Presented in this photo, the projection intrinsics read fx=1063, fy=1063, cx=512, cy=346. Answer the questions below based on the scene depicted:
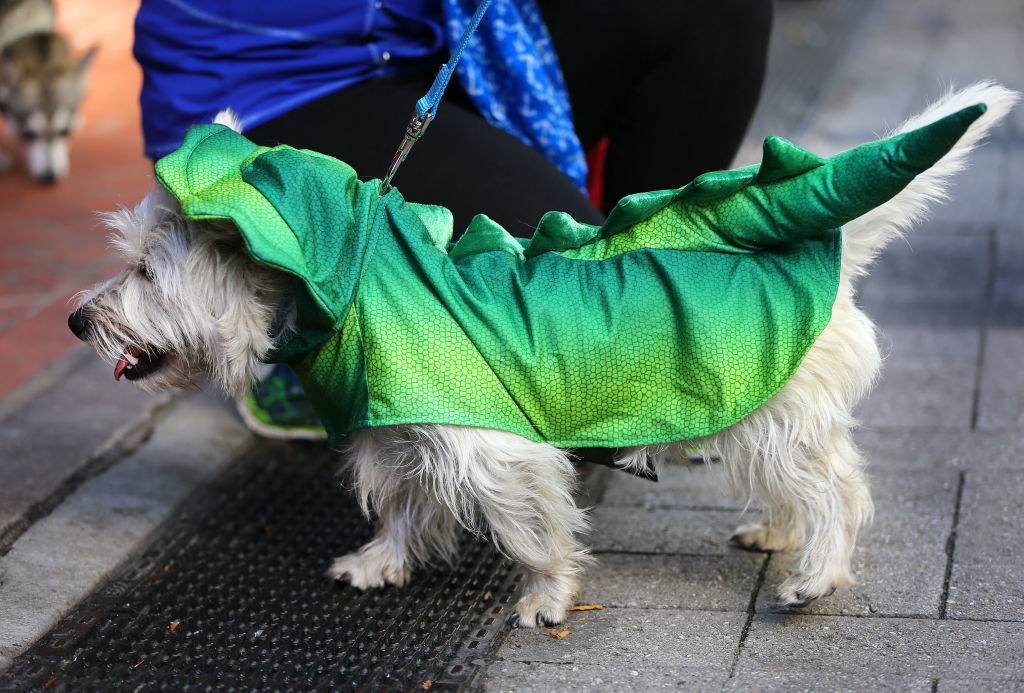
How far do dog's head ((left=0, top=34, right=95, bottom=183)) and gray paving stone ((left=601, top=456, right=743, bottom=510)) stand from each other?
4.71 metres

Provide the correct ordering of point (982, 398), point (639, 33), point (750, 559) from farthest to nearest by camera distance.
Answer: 1. point (982, 398)
2. point (639, 33)
3. point (750, 559)

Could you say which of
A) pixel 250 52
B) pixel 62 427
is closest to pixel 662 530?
pixel 250 52

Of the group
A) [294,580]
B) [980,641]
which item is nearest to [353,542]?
[294,580]

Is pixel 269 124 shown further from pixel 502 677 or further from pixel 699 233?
pixel 502 677

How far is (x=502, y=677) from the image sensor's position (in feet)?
7.68

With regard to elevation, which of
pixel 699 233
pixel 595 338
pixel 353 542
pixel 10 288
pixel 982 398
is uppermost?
pixel 699 233

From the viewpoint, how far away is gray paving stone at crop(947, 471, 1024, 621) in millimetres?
2428

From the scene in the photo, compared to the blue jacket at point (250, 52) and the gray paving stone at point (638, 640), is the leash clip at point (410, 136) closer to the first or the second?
the blue jacket at point (250, 52)

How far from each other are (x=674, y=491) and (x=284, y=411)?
1.35 m

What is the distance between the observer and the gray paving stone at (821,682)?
2162mm

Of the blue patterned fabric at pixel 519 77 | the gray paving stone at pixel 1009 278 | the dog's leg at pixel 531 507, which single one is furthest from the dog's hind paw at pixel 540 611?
the gray paving stone at pixel 1009 278

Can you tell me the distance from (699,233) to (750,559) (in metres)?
0.93

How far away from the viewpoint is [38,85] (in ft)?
21.4

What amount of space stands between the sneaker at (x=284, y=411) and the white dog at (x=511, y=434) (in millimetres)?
1066
